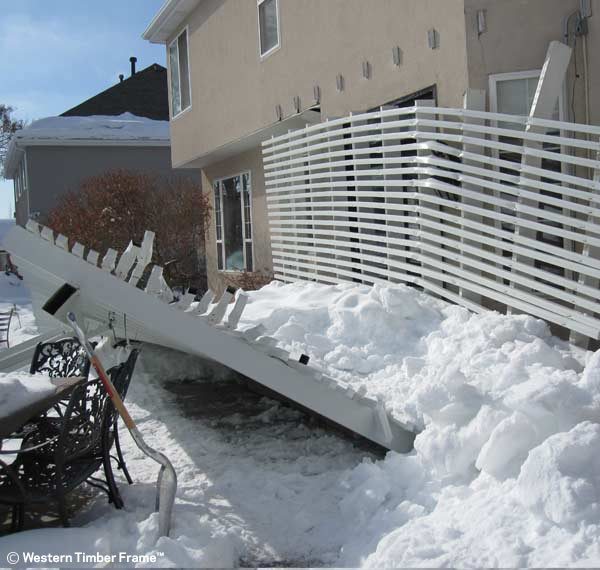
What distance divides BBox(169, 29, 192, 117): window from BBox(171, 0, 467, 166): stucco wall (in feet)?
1.34

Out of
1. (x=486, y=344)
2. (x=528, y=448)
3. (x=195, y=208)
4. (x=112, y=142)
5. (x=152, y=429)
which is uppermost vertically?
(x=112, y=142)

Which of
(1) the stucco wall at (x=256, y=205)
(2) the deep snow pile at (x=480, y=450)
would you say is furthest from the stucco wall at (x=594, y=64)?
(1) the stucco wall at (x=256, y=205)

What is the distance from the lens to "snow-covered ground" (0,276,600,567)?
329 centimetres

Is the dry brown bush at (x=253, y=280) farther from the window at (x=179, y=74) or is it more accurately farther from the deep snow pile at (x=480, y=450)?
the deep snow pile at (x=480, y=450)

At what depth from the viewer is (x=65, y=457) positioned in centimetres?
392

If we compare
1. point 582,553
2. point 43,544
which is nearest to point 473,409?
point 582,553

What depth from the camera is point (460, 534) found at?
3381 mm

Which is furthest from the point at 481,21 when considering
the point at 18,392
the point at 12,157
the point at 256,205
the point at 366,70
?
the point at 12,157

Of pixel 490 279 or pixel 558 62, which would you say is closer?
pixel 558 62

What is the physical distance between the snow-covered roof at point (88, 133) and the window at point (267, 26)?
13.5 m

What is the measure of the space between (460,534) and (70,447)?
2210 millimetres

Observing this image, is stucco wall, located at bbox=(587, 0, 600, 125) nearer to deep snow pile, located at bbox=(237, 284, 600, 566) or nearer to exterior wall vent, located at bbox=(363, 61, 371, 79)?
deep snow pile, located at bbox=(237, 284, 600, 566)

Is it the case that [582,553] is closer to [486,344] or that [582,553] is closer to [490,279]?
[486,344]

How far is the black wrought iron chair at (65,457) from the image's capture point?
3.83 meters
